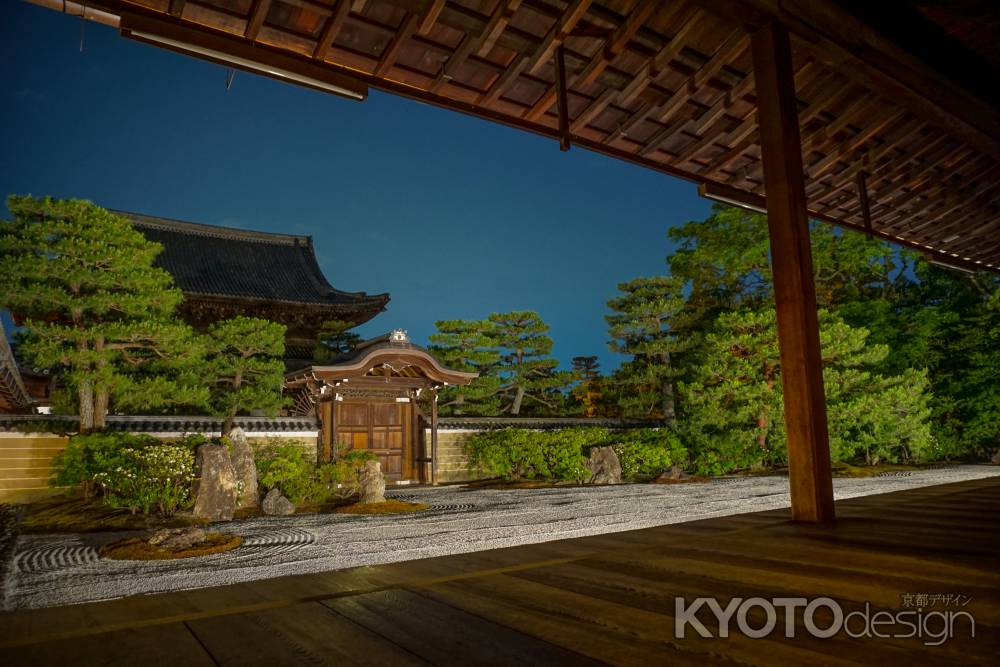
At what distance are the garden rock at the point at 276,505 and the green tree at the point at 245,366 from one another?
308cm

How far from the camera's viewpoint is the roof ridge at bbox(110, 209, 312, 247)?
55.1 ft

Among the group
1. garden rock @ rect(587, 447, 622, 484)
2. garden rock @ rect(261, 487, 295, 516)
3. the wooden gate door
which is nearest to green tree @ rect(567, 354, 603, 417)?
garden rock @ rect(587, 447, 622, 484)

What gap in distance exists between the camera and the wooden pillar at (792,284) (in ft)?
8.38

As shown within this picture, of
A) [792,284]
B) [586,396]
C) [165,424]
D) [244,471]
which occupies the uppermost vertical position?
[792,284]

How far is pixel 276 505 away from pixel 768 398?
8.64 m

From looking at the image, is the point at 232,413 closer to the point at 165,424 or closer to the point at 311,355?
the point at 165,424

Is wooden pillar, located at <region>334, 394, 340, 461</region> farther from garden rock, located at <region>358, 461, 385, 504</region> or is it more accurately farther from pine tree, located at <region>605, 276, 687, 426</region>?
pine tree, located at <region>605, 276, 687, 426</region>

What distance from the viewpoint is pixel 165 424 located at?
10141 mm

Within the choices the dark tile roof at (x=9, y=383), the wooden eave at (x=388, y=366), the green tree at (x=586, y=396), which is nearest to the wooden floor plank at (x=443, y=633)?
the dark tile roof at (x=9, y=383)

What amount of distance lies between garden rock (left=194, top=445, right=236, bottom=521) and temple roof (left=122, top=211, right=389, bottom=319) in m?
7.63

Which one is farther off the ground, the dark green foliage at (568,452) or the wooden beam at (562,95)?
the wooden beam at (562,95)

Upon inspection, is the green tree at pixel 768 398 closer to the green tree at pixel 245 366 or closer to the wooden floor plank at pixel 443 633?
the green tree at pixel 245 366

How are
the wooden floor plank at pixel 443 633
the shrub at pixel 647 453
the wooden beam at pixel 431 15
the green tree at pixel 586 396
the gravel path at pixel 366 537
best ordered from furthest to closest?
1. the green tree at pixel 586 396
2. the shrub at pixel 647 453
3. the gravel path at pixel 366 537
4. the wooden beam at pixel 431 15
5. the wooden floor plank at pixel 443 633

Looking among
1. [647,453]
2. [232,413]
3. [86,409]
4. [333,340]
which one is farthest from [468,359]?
[86,409]
